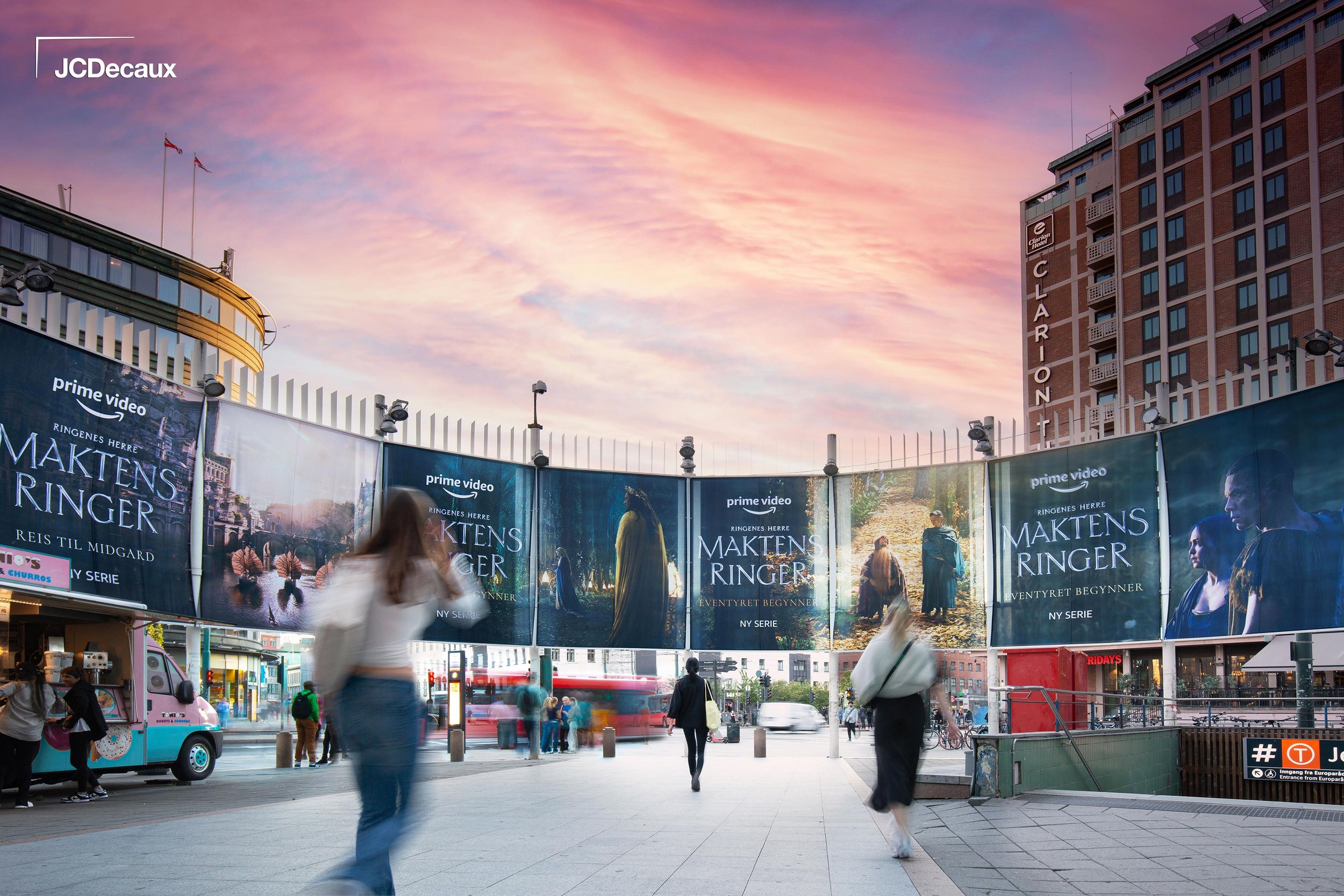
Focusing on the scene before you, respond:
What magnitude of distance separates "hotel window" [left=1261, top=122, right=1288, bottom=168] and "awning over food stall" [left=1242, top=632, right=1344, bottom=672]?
3390 cm

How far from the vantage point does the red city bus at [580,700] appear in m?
35.6

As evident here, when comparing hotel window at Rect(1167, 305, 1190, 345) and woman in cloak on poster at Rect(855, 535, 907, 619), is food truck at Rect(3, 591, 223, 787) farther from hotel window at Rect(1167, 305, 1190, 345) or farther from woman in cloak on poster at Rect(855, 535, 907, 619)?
hotel window at Rect(1167, 305, 1190, 345)

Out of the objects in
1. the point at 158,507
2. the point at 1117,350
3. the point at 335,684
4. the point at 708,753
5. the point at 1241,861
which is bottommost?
the point at 708,753

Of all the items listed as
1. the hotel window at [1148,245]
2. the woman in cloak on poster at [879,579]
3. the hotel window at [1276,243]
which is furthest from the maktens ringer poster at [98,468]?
the hotel window at [1148,245]

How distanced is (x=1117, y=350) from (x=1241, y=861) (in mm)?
59567

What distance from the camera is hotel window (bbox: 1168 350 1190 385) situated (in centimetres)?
5812

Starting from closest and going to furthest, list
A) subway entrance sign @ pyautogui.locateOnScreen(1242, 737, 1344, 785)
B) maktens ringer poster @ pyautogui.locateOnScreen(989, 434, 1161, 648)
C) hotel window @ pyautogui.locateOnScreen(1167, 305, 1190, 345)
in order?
1. subway entrance sign @ pyautogui.locateOnScreen(1242, 737, 1344, 785)
2. maktens ringer poster @ pyautogui.locateOnScreen(989, 434, 1161, 648)
3. hotel window @ pyautogui.locateOnScreen(1167, 305, 1190, 345)

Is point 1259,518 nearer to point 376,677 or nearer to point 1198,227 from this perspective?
point 376,677

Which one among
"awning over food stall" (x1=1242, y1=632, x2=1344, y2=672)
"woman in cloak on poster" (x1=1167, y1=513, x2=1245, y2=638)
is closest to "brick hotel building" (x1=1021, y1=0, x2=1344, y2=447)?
"awning over food stall" (x1=1242, y1=632, x2=1344, y2=672)

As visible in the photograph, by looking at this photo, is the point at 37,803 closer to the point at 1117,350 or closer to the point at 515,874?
the point at 515,874

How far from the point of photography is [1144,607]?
21.6 meters

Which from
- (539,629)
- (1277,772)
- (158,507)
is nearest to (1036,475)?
(1277,772)

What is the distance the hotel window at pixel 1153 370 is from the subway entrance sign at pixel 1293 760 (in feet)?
146

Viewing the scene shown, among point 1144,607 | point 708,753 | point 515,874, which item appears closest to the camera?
point 515,874
